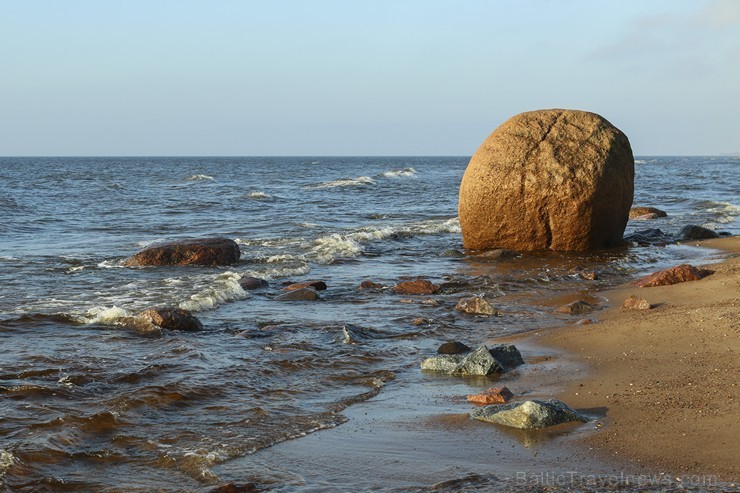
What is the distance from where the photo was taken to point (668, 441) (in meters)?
5.42

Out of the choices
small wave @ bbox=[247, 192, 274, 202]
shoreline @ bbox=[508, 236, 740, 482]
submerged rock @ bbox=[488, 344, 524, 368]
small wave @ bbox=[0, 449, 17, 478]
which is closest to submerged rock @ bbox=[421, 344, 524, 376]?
submerged rock @ bbox=[488, 344, 524, 368]

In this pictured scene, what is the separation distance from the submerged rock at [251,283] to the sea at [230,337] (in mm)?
242

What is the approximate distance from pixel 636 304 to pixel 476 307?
6.26 feet

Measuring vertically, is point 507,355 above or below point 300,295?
above

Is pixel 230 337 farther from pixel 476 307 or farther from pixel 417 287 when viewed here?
pixel 417 287

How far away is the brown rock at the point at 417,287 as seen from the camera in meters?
12.2

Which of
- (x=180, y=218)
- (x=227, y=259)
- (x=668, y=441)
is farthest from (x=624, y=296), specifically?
(x=180, y=218)

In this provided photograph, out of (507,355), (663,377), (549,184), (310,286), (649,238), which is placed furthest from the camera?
(649,238)

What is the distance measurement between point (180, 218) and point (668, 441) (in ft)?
70.1

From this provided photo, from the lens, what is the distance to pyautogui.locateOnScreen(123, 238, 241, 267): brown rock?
14812mm

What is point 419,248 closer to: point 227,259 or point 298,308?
point 227,259

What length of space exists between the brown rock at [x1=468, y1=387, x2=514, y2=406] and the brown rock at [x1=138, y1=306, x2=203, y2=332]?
400 centimetres

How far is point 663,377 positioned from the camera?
22.9 ft

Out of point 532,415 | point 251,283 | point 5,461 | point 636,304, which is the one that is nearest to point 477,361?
point 532,415
